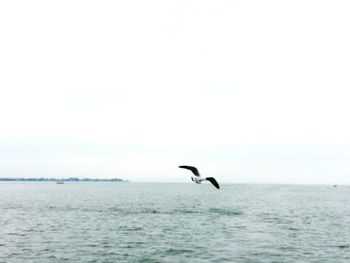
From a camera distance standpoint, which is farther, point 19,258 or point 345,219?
point 345,219

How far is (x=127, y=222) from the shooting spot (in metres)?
76.8

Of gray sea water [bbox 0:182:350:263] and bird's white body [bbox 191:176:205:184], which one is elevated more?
bird's white body [bbox 191:176:205:184]

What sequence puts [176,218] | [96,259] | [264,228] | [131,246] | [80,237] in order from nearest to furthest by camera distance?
[96,259] < [131,246] < [80,237] < [264,228] < [176,218]

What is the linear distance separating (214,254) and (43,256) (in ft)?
62.1

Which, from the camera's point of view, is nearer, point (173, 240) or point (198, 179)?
point (198, 179)

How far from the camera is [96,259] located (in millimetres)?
43219

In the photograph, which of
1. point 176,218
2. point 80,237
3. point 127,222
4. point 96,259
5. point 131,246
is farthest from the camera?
point 176,218

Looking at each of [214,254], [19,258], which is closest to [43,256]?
[19,258]

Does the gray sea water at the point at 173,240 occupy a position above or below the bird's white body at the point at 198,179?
below

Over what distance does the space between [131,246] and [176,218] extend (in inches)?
1317

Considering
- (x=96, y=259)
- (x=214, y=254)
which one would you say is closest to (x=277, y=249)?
(x=214, y=254)

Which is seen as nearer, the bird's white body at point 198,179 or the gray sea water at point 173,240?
the bird's white body at point 198,179

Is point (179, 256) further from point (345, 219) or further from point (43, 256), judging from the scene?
point (345, 219)

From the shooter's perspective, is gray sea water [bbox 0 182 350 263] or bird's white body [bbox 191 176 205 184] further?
gray sea water [bbox 0 182 350 263]
